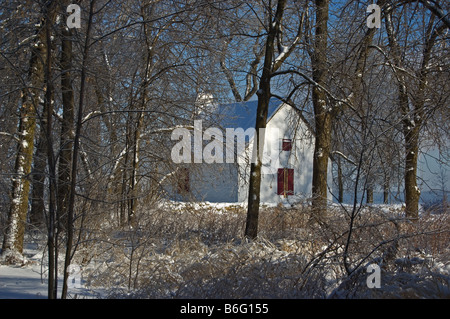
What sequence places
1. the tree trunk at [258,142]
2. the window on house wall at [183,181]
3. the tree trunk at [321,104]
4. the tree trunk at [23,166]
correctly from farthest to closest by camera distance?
the window on house wall at [183,181] → the tree trunk at [321,104] → the tree trunk at [258,142] → the tree trunk at [23,166]

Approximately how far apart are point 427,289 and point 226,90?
26.7 feet

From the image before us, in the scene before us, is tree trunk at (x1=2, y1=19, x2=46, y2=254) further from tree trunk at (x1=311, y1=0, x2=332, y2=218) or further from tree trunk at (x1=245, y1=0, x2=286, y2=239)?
tree trunk at (x1=311, y1=0, x2=332, y2=218)

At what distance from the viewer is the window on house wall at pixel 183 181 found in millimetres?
11229

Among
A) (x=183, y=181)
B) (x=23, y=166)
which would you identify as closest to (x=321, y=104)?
(x=183, y=181)

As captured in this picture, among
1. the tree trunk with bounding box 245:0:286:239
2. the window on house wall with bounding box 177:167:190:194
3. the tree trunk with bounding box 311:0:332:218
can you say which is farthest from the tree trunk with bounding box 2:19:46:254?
the tree trunk with bounding box 311:0:332:218

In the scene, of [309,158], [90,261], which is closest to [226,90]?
[90,261]

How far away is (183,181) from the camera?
11.4m

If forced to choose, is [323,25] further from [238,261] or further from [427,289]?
[427,289]

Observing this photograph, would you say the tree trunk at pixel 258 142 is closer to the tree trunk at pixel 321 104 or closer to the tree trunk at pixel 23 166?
the tree trunk at pixel 321 104

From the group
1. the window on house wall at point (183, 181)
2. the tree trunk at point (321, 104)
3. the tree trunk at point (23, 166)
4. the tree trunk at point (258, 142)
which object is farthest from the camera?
the window on house wall at point (183, 181)

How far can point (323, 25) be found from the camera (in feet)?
33.1

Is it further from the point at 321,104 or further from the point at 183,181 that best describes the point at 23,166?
the point at 321,104

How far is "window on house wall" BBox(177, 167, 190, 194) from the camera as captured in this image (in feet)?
36.8

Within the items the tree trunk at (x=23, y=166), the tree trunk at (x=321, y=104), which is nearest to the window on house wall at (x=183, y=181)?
the tree trunk at (x=321, y=104)
